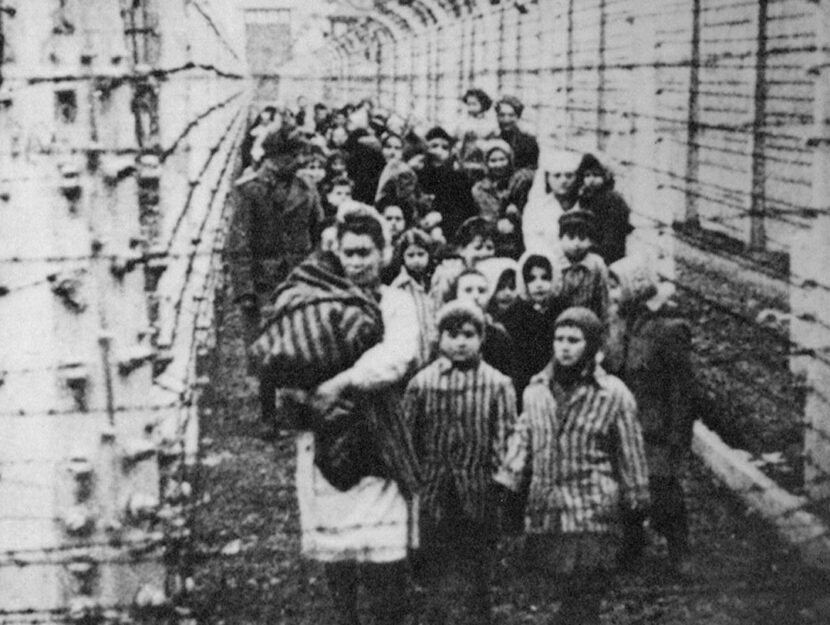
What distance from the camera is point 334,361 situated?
284cm

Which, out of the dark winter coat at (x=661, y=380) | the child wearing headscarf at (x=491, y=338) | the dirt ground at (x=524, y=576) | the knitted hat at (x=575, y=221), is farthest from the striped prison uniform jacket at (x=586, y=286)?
the dirt ground at (x=524, y=576)

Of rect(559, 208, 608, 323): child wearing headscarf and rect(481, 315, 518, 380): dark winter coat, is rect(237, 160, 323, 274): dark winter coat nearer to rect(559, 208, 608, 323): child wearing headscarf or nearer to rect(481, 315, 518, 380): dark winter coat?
rect(559, 208, 608, 323): child wearing headscarf

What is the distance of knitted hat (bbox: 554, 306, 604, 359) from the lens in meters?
3.09

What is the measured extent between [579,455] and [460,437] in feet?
0.96

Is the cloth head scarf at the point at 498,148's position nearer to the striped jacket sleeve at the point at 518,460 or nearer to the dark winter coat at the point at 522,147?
the dark winter coat at the point at 522,147

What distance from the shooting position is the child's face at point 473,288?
4.09 metres

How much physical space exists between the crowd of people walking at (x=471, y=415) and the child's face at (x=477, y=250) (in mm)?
23

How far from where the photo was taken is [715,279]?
8648 mm

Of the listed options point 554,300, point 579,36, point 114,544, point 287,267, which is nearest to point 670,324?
point 554,300

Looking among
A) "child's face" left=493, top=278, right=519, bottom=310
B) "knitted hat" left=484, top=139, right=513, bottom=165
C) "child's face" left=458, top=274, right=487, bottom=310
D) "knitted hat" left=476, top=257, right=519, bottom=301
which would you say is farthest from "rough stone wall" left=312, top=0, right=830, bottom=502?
"child's face" left=458, top=274, right=487, bottom=310

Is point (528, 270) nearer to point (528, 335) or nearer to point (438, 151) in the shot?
point (528, 335)

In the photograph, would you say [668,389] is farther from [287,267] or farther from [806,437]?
[287,267]

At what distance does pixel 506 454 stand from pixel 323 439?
579mm

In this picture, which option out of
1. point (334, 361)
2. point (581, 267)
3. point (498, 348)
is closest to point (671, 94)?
point (581, 267)
